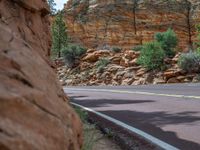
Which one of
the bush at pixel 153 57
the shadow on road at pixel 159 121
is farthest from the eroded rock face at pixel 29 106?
the bush at pixel 153 57

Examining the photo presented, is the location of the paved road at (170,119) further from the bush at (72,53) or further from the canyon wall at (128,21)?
the canyon wall at (128,21)

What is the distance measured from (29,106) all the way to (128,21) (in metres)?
76.5

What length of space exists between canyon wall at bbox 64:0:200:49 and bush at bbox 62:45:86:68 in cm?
2405

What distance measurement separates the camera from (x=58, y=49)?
6228 centimetres

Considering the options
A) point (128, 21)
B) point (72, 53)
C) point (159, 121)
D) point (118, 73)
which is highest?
point (128, 21)

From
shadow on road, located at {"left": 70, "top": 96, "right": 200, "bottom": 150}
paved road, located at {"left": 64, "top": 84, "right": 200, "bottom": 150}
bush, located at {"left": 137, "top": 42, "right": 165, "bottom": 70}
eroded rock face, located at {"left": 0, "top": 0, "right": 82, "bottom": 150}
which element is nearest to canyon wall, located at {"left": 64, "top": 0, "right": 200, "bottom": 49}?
bush, located at {"left": 137, "top": 42, "right": 165, "bottom": 70}

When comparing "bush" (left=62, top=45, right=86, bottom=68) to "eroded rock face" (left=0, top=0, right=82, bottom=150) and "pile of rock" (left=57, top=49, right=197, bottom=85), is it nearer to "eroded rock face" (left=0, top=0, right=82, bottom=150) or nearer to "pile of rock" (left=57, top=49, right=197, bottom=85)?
"pile of rock" (left=57, top=49, right=197, bottom=85)

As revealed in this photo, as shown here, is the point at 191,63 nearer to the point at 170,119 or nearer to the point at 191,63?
the point at 191,63

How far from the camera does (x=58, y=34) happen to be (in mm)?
61938

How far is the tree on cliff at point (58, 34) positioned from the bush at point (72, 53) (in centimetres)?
859

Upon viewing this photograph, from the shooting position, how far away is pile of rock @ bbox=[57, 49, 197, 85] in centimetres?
3562

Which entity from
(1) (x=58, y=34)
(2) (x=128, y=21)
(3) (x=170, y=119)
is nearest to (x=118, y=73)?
(1) (x=58, y=34)

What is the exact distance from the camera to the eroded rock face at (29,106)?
383 centimetres

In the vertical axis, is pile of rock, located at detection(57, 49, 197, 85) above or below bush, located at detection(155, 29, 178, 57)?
below
